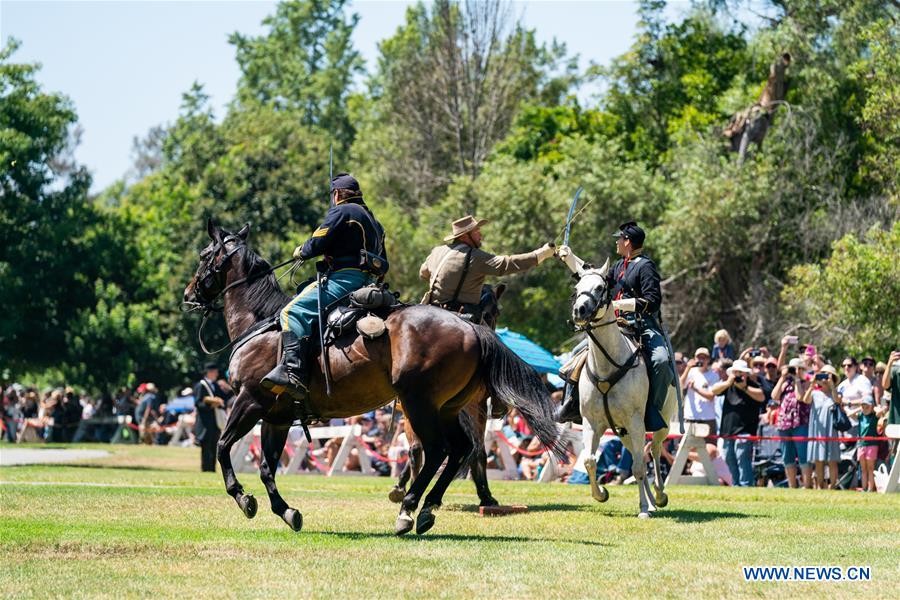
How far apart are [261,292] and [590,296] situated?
10.9 ft

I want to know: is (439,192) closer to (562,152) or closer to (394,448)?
(562,152)

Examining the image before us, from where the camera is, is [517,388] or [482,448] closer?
[517,388]

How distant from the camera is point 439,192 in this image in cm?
6228

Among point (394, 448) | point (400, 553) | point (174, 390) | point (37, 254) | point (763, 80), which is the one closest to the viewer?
point (400, 553)

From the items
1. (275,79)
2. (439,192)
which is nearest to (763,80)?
(439,192)

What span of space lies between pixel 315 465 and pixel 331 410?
50.4 ft

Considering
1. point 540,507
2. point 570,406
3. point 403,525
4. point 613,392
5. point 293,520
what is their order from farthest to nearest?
1. point 540,507
2. point 570,406
3. point 613,392
4. point 293,520
5. point 403,525

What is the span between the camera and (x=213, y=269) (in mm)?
13977

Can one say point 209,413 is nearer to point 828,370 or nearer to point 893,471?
point 828,370

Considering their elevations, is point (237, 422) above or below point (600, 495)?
above

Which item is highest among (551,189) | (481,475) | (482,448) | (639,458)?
(551,189)

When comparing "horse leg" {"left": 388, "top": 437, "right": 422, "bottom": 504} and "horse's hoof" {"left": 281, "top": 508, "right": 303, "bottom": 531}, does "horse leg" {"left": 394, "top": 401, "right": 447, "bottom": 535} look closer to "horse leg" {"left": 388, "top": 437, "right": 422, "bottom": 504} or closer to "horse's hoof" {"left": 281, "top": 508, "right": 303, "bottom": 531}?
"horse's hoof" {"left": 281, "top": 508, "right": 303, "bottom": 531}

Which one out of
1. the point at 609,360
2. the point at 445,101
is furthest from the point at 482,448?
the point at 445,101

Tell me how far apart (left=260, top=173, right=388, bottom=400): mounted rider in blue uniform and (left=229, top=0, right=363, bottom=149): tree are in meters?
77.2
